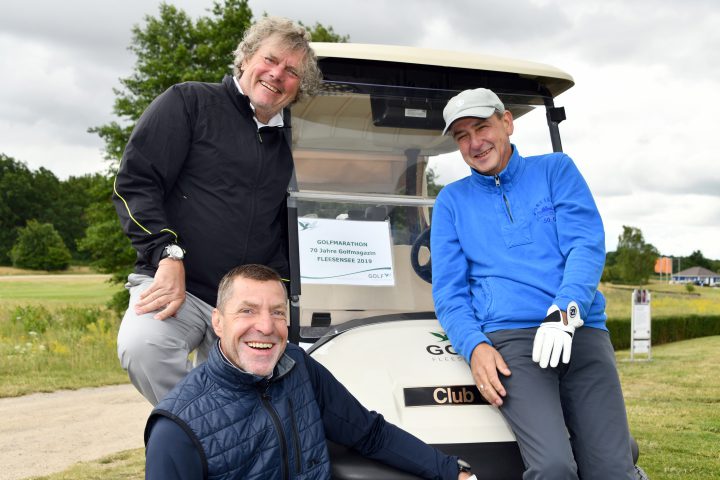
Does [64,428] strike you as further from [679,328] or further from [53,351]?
[679,328]

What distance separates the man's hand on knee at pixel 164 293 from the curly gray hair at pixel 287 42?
2.53 ft

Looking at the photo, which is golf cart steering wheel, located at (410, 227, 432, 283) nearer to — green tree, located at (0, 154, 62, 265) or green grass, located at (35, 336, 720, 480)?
green grass, located at (35, 336, 720, 480)

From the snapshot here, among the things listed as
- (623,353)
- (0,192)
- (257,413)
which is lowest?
(623,353)

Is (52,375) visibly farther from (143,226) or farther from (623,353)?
(623,353)

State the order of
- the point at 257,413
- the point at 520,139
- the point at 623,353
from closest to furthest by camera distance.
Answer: the point at 257,413
the point at 520,139
the point at 623,353

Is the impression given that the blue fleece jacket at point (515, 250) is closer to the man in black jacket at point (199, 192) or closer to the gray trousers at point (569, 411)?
the gray trousers at point (569, 411)

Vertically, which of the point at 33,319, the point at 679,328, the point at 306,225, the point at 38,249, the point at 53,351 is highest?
the point at 38,249

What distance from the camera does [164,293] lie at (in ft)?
7.93

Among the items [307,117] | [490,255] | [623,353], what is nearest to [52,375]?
[307,117]

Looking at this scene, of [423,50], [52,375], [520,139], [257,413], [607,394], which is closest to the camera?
[257,413]

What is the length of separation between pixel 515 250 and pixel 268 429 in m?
1.02

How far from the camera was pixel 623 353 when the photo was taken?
15984 millimetres

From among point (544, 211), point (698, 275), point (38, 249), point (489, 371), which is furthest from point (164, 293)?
point (698, 275)

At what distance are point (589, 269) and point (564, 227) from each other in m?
0.17
